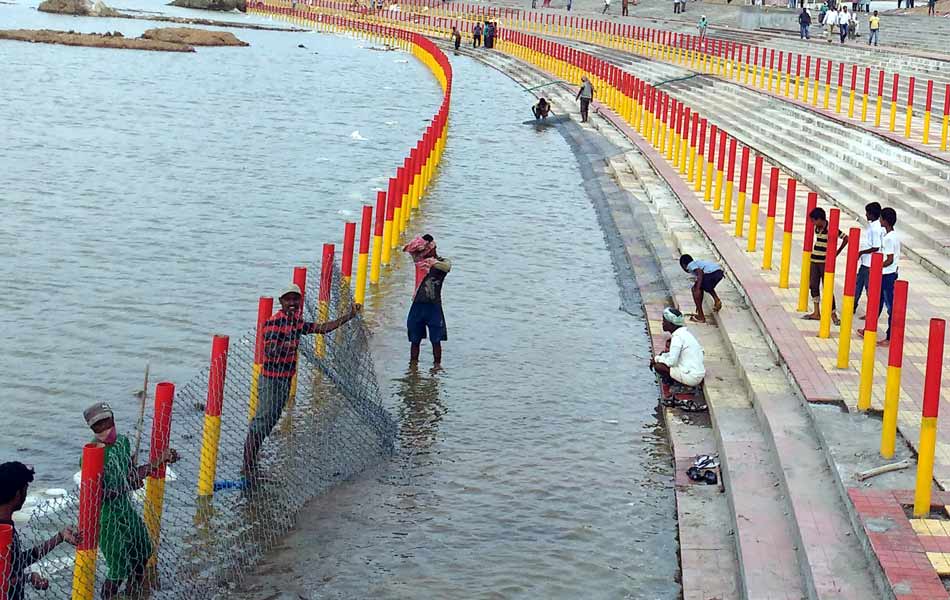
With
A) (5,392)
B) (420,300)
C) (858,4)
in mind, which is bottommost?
(5,392)

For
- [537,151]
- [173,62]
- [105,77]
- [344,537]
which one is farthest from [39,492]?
[173,62]

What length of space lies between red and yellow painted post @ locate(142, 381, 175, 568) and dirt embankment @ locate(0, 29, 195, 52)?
61766mm

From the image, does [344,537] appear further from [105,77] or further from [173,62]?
[173,62]

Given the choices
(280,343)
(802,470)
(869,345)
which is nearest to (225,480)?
(280,343)

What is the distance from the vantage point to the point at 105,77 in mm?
52469

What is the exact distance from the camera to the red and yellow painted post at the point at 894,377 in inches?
359

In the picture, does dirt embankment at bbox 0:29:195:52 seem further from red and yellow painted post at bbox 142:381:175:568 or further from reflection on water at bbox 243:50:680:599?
red and yellow painted post at bbox 142:381:175:568

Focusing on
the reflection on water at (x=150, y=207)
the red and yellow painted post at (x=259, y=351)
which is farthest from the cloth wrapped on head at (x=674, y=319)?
the reflection on water at (x=150, y=207)

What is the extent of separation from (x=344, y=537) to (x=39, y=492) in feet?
8.41

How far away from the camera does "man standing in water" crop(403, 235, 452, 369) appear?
531 inches

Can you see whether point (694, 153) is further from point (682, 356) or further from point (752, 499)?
point (752, 499)

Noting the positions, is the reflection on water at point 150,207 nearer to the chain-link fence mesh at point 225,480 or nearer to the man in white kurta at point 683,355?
the chain-link fence mesh at point 225,480

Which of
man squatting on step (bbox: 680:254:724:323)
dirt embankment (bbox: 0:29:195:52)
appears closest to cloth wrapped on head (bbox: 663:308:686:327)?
man squatting on step (bbox: 680:254:724:323)

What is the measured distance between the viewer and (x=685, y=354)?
39.9 feet
